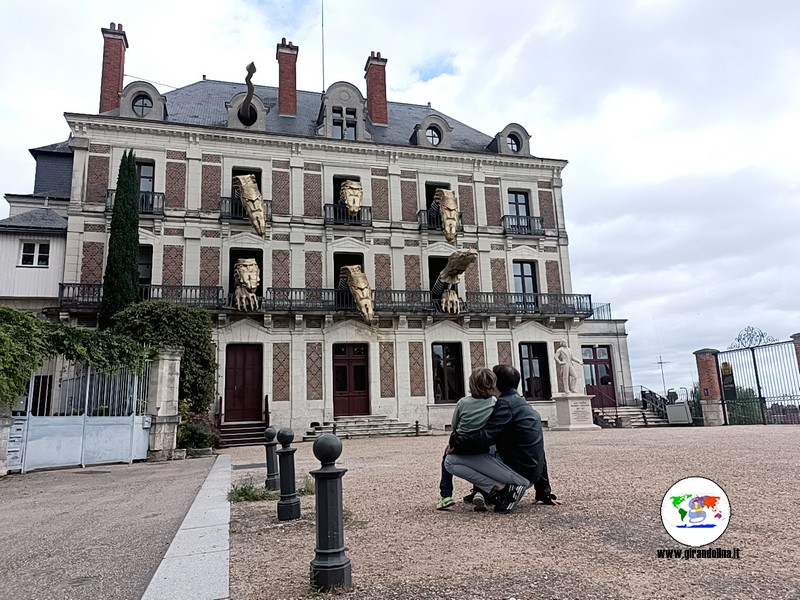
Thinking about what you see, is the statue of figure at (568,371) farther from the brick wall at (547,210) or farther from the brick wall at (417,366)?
the brick wall at (547,210)

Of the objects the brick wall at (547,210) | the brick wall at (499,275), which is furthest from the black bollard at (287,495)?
the brick wall at (547,210)

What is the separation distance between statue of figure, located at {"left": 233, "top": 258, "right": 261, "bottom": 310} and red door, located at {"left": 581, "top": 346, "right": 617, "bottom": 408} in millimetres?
15081

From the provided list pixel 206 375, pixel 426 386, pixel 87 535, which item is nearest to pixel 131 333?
pixel 206 375

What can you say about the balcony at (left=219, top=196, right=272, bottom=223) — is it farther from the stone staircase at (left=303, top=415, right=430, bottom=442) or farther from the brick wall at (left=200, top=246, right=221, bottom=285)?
the stone staircase at (left=303, top=415, right=430, bottom=442)

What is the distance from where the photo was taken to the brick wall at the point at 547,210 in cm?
2306

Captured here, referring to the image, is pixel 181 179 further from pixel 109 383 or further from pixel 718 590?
pixel 718 590

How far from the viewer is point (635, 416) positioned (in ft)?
70.0

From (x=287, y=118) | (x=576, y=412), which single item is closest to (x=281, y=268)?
(x=287, y=118)

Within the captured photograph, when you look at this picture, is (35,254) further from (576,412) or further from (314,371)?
(576,412)

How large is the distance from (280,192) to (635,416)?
53.5 feet

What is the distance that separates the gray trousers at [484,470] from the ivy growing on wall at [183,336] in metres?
11.9

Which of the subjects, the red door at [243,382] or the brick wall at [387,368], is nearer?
the red door at [243,382]

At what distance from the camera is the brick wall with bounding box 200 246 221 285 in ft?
62.1
